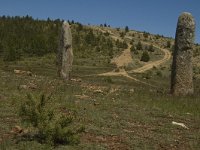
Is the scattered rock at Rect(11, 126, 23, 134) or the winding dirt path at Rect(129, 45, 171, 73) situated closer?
the scattered rock at Rect(11, 126, 23, 134)

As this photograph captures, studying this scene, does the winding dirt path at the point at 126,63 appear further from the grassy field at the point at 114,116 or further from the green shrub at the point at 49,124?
the green shrub at the point at 49,124

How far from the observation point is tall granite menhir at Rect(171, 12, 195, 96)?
81.1 ft

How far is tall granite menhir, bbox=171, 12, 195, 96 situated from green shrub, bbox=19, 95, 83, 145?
46.2 feet

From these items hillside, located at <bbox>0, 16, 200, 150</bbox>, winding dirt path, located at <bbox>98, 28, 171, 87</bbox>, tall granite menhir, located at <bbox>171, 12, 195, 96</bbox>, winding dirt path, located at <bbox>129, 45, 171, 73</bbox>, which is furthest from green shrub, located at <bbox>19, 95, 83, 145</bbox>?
winding dirt path, located at <bbox>129, 45, 171, 73</bbox>

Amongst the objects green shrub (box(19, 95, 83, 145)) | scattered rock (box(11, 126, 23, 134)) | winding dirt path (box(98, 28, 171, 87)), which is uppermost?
winding dirt path (box(98, 28, 171, 87))

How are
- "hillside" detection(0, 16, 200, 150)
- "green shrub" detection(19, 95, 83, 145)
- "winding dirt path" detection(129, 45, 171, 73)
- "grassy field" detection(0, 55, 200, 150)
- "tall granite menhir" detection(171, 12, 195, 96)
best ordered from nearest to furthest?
"green shrub" detection(19, 95, 83, 145), "grassy field" detection(0, 55, 200, 150), "hillside" detection(0, 16, 200, 150), "tall granite menhir" detection(171, 12, 195, 96), "winding dirt path" detection(129, 45, 171, 73)

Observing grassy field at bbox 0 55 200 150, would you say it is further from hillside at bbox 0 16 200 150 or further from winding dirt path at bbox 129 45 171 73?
Result: winding dirt path at bbox 129 45 171 73

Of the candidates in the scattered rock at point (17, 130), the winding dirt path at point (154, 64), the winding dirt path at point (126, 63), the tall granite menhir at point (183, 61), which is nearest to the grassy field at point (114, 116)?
the scattered rock at point (17, 130)

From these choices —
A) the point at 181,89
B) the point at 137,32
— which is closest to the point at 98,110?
the point at 181,89

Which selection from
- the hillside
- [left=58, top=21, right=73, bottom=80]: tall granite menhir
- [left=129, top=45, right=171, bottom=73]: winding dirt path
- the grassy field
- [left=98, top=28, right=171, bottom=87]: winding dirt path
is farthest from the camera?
[left=129, top=45, right=171, bottom=73]: winding dirt path

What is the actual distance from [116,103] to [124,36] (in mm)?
64918

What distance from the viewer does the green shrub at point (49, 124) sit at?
35.1ft

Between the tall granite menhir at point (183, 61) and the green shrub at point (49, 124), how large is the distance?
14087 mm

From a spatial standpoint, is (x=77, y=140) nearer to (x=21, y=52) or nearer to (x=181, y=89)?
(x=181, y=89)
